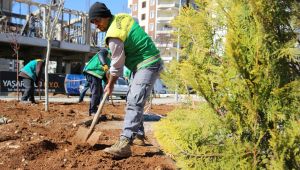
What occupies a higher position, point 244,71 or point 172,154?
point 244,71

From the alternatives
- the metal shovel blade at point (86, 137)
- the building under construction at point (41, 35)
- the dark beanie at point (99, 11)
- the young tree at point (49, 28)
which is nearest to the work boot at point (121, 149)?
the metal shovel blade at point (86, 137)

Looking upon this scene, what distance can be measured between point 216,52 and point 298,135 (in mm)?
852

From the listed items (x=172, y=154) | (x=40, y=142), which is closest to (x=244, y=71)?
(x=172, y=154)

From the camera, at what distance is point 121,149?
3930mm

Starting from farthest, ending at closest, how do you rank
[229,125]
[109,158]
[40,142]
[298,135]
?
[40,142]
[109,158]
[229,125]
[298,135]

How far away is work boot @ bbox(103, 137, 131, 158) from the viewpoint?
390 cm

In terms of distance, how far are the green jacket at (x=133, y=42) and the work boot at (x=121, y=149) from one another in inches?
31.3

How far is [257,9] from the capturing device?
2246 millimetres

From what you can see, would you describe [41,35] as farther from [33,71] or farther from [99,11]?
[99,11]

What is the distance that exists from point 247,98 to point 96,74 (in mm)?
5812

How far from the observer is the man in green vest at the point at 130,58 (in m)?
4.02

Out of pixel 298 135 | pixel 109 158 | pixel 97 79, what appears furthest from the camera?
pixel 97 79

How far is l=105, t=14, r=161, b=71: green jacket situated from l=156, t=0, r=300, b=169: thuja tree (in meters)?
1.53

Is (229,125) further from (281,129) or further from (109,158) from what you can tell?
(109,158)
